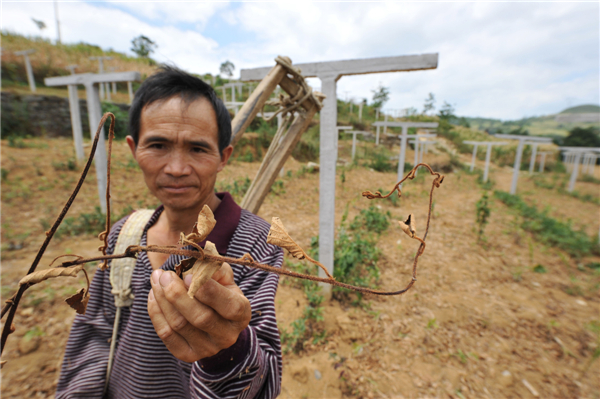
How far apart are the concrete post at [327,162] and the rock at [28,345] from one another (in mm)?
2872

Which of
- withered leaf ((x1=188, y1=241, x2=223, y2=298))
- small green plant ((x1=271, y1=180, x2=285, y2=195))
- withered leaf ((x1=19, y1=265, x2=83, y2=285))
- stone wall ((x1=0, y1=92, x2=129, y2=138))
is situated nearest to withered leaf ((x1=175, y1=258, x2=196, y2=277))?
withered leaf ((x1=188, y1=241, x2=223, y2=298))

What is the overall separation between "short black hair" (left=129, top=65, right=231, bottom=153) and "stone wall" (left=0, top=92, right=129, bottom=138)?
1195 centimetres

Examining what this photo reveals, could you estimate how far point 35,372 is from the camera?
2.40 meters

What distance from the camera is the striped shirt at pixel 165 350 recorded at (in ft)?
2.61

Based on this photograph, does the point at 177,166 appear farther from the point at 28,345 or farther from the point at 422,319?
the point at 422,319

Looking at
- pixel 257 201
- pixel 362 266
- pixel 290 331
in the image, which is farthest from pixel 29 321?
pixel 362 266

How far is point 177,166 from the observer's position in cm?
107

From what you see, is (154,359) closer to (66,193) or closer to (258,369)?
(258,369)

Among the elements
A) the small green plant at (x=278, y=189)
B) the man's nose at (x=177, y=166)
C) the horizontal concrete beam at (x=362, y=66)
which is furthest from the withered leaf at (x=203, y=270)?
the small green plant at (x=278, y=189)

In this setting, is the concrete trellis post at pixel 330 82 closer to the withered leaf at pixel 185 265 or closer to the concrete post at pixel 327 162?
the concrete post at pixel 327 162

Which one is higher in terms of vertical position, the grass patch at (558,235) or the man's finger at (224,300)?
the man's finger at (224,300)

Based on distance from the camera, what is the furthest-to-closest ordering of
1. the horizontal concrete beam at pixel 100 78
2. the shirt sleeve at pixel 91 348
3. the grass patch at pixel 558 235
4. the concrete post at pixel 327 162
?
the grass patch at pixel 558 235 < the horizontal concrete beam at pixel 100 78 < the concrete post at pixel 327 162 < the shirt sleeve at pixel 91 348

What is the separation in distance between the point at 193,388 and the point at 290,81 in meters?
1.68

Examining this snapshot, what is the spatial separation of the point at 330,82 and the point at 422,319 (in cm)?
289
